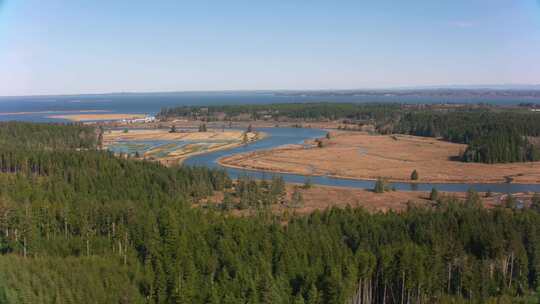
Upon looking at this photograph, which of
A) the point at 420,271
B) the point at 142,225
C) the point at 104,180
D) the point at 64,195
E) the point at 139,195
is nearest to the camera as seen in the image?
the point at 420,271

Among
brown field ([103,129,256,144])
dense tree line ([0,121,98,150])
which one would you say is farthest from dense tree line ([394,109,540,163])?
dense tree line ([0,121,98,150])

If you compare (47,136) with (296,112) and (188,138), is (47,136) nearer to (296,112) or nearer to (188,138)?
(188,138)

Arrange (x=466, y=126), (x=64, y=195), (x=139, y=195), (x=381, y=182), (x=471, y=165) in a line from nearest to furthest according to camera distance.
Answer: (x=64, y=195) < (x=139, y=195) < (x=381, y=182) < (x=471, y=165) < (x=466, y=126)

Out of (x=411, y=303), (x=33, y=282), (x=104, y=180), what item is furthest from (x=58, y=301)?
(x=104, y=180)

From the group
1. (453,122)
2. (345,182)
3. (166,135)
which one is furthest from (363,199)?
(453,122)

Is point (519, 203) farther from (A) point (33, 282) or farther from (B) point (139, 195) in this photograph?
(A) point (33, 282)

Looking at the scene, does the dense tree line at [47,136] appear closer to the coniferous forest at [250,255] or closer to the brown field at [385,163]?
the brown field at [385,163]
